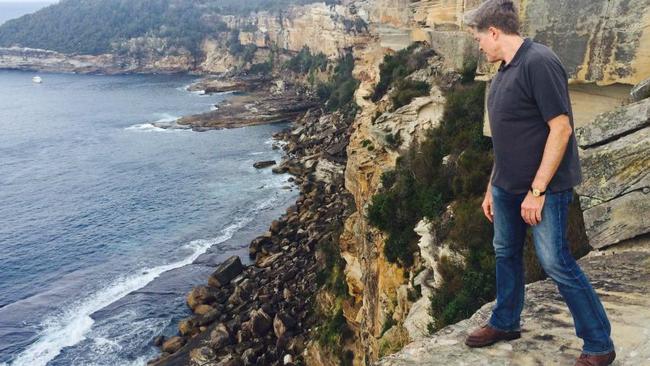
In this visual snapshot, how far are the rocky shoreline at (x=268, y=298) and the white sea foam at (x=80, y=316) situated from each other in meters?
3.67

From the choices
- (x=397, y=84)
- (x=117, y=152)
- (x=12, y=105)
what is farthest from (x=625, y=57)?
(x=12, y=105)

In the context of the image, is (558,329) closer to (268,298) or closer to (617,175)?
(617,175)

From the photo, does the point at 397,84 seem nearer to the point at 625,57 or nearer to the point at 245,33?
the point at 625,57

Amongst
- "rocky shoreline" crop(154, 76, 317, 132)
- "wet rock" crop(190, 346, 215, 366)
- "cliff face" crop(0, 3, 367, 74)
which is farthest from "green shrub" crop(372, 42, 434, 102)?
"cliff face" crop(0, 3, 367, 74)

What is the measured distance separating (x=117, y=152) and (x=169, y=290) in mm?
30144

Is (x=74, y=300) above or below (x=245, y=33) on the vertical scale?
below

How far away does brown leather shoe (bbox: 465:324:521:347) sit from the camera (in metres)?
4.51

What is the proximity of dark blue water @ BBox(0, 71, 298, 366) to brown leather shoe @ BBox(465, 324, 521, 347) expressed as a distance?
22.2 metres

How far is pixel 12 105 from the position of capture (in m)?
81.4

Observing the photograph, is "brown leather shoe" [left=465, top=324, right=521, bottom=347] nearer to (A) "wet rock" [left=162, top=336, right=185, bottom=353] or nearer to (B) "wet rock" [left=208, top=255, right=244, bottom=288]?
(A) "wet rock" [left=162, top=336, right=185, bottom=353]

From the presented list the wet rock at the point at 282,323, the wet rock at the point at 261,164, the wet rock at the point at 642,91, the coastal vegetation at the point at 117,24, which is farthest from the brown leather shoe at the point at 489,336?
the coastal vegetation at the point at 117,24

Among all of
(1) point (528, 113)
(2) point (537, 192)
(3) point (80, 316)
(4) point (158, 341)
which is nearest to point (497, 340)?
(2) point (537, 192)

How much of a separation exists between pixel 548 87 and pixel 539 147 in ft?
1.40

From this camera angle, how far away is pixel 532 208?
376 centimetres
